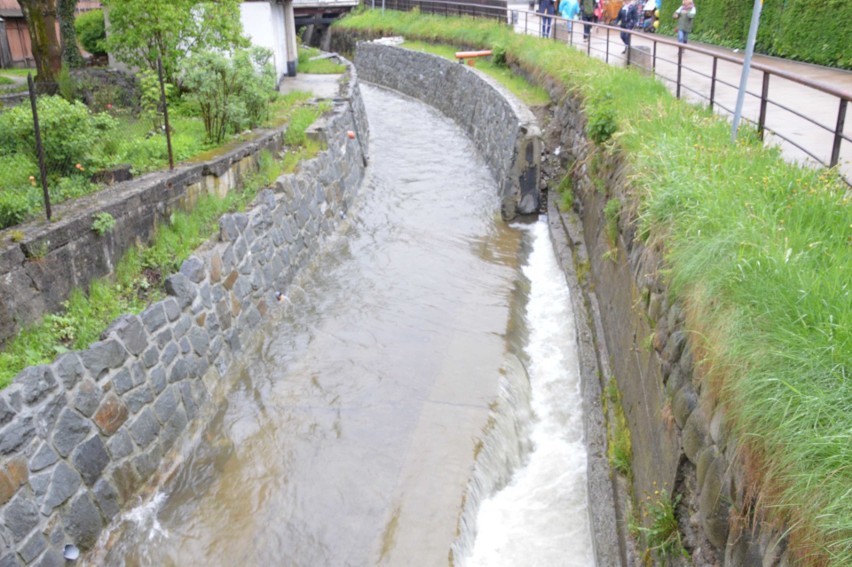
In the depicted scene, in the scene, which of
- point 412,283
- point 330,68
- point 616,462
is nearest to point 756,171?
point 616,462

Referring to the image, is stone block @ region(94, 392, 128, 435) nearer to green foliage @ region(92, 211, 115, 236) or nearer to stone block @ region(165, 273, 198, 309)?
stone block @ region(165, 273, 198, 309)

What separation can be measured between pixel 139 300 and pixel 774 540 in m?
5.97

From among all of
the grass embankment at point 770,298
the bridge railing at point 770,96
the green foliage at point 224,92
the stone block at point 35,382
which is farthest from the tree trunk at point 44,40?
the grass embankment at point 770,298

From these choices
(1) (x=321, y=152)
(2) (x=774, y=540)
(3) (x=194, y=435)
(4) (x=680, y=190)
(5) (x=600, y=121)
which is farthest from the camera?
(1) (x=321, y=152)

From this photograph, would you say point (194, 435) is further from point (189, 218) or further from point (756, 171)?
point (756, 171)

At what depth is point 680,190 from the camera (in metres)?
5.97

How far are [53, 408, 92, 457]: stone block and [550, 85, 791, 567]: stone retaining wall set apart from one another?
4279mm

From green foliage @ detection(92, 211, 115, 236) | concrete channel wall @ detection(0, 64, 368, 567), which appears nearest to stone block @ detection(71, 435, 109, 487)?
concrete channel wall @ detection(0, 64, 368, 567)

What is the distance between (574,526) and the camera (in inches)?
244

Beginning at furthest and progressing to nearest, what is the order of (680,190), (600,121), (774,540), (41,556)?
(600,121), (680,190), (41,556), (774,540)

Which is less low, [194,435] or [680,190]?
[680,190]

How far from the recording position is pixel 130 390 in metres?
6.29

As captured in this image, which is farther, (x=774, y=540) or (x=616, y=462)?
(x=616, y=462)

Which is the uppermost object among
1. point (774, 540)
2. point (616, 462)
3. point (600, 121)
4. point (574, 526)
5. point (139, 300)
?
point (600, 121)
